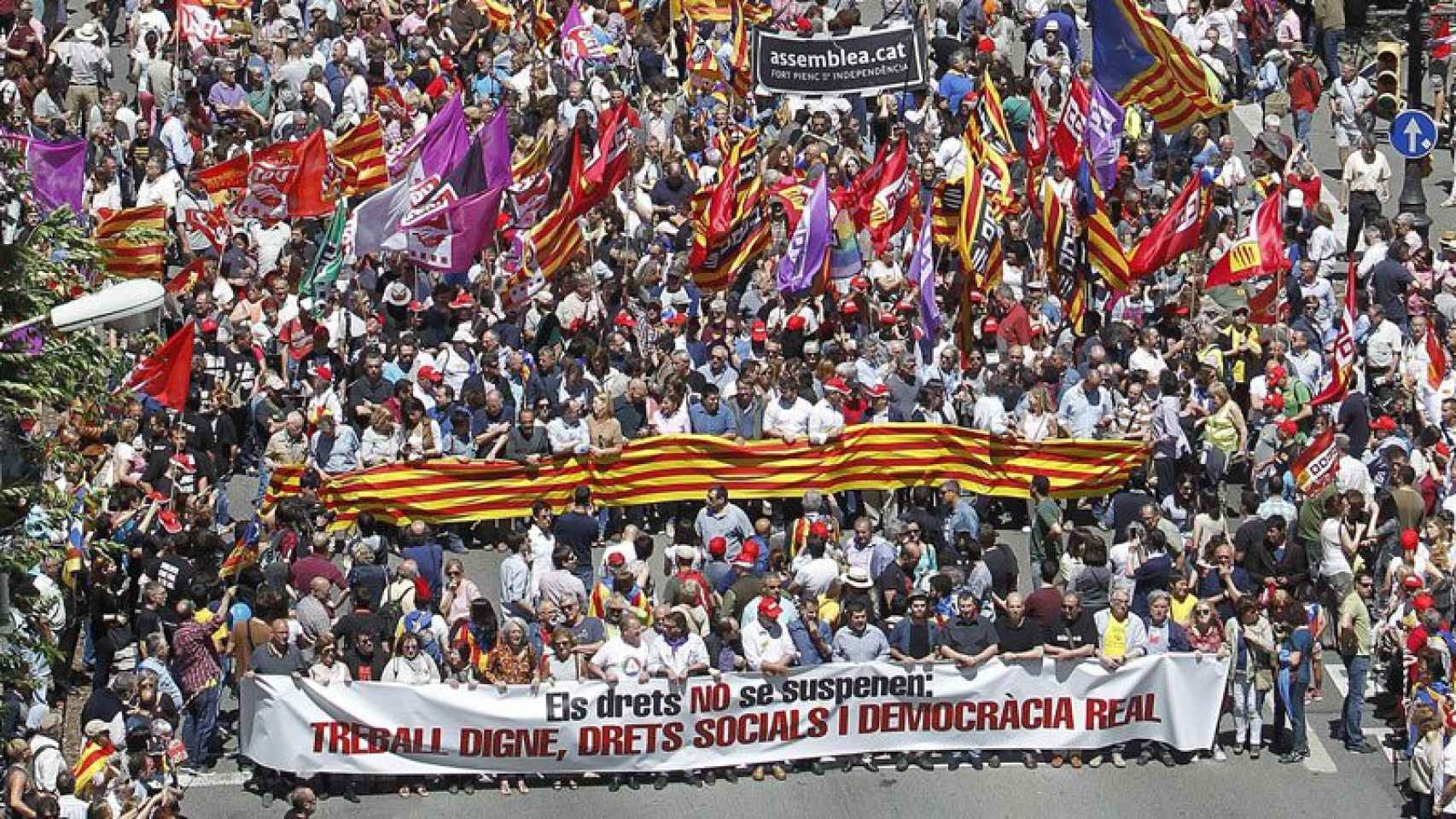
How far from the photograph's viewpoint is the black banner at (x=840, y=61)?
3344 cm

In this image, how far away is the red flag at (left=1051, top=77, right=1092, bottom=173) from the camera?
30.4m

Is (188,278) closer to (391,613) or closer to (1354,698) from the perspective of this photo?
(391,613)

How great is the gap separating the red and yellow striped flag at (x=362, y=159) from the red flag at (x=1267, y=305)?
860 cm

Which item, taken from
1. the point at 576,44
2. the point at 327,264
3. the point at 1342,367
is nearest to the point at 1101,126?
the point at 1342,367

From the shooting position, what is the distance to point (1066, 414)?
2748cm

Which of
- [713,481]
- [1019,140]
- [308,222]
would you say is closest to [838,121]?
[1019,140]

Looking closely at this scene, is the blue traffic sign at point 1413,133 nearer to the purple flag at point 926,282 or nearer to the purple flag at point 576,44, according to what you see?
the purple flag at point 926,282

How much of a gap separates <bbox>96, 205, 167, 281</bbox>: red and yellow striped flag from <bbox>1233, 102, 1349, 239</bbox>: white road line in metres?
12.7

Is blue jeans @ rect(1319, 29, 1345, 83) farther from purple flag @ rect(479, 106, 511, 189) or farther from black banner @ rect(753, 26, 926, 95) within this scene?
purple flag @ rect(479, 106, 511, 189)

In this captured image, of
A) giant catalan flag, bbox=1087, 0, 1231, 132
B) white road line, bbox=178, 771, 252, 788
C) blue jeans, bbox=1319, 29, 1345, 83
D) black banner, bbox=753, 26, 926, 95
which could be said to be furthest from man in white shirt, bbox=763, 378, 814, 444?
blue jeans, bbox=1319, 29, 1345, 83

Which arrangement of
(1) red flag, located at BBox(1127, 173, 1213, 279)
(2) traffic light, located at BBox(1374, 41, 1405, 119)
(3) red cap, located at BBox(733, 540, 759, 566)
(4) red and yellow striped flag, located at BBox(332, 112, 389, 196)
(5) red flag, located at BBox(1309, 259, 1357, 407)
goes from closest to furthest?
1. (3) red cap, located at BBox(733, 540, 759, 566)
2. (5) red flag, located at BBox(1309, 259, 1357, 407)
3. (1) red flag, located at BBox(1127, 173, 1213, 279)
4. (4) red and yellow striped flag, located at BBox(332, 112, 389, 196)
5. (2) traffic light, located at BBox(1374, 41, 1405, 119)

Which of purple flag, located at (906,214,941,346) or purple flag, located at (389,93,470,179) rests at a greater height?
purple flag, located at (389,93,470,179)

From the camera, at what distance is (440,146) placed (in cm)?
2912

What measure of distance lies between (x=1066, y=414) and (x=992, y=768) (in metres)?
4.89
